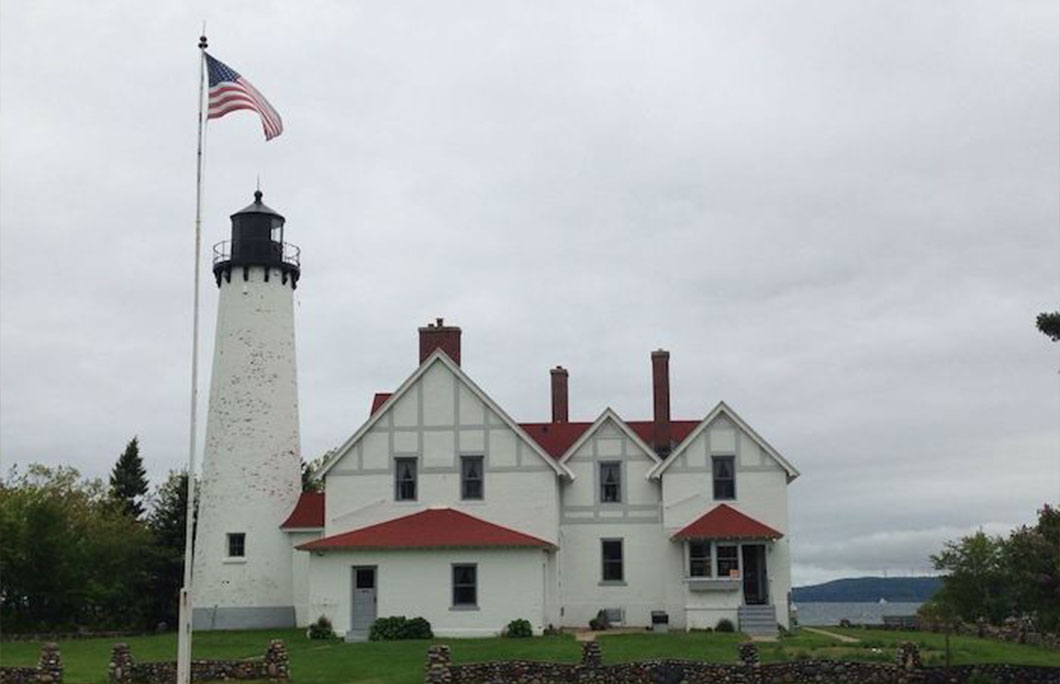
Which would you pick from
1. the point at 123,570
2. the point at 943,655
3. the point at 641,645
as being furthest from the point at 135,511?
the point at 943,655

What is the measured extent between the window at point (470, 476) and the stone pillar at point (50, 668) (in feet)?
52.1

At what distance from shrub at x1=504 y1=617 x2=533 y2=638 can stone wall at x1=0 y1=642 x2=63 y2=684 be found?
13815 mm

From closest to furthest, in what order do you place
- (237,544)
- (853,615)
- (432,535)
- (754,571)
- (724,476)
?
(432,535)
(754,571)
(724,476)
(237,544)
(853,615)

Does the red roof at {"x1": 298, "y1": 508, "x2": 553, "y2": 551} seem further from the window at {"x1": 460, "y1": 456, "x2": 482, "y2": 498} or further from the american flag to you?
the american flag

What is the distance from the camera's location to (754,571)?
130 feet

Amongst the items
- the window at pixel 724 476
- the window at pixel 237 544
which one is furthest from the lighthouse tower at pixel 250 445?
the window at pixel 724 476

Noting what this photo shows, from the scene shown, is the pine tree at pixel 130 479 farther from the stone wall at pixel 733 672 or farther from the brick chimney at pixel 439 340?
the stone wall at pixel 733 672

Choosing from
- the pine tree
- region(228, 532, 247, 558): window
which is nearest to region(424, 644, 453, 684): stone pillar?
region(228, 532, 247, 558): window

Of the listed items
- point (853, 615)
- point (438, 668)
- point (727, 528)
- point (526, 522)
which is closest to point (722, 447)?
point (727, 528)

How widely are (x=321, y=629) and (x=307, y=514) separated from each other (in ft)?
20.2

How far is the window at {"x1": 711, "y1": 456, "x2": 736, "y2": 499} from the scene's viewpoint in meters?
40.4

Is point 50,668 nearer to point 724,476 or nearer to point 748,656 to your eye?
point 748,656

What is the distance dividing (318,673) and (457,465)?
13608mm

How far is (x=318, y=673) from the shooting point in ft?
88.5
